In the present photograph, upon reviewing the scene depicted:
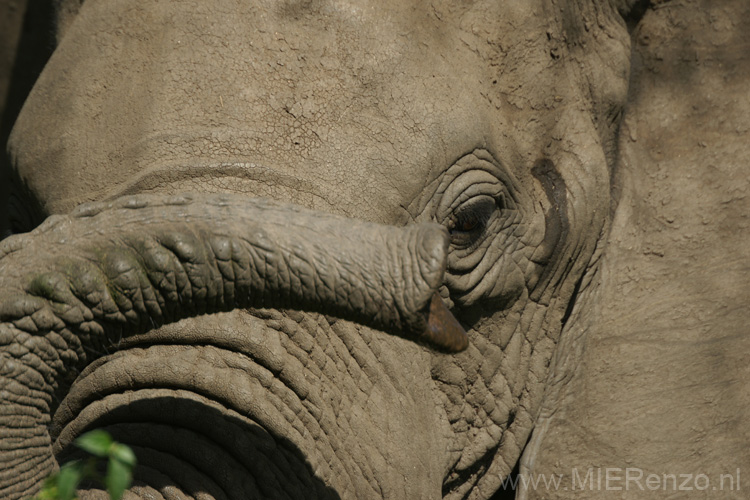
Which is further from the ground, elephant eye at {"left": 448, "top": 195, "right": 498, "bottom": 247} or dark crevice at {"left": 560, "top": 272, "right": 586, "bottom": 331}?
elephant eye at {"left": 448, "top": 195, "right": 498, "bottom": 247}

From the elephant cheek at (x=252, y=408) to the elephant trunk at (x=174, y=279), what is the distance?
230 millimetres

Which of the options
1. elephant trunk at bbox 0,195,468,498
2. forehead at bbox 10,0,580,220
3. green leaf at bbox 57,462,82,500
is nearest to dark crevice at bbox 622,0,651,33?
forehead at bbox 10,0,580,220

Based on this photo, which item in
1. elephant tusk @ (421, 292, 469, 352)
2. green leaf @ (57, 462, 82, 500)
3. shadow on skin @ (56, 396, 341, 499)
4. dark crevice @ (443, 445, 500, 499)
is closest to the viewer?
green leaf @ (57, 462, 82, 500)

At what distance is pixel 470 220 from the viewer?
2.02 metres

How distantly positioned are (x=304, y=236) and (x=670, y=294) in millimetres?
1128

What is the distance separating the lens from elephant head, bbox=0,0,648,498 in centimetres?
134

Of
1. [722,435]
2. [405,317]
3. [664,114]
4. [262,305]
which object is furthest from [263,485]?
[664,114]

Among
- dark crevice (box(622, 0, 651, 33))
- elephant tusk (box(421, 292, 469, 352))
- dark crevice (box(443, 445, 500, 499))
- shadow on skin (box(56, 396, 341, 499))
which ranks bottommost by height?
dark crevice (box(443, 445, 500, 499))

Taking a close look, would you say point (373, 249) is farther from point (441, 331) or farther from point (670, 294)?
point (670, 294)

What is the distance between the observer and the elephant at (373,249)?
1.35m

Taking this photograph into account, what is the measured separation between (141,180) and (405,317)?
2.08 feet

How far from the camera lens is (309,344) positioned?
67.5 inches

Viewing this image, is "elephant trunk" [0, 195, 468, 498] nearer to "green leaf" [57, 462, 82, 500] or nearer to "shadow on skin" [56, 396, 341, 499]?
"shadow on skin" [56, 396, 341, 499]

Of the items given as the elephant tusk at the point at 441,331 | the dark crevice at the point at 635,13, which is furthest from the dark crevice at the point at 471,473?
the dark crevice at the point at 635,13
